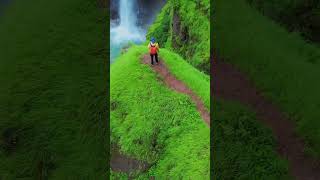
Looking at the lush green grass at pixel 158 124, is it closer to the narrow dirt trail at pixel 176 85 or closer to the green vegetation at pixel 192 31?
the narrow dirt trail at pixel 176 85

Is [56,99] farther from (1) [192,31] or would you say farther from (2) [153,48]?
(1) [192,31]

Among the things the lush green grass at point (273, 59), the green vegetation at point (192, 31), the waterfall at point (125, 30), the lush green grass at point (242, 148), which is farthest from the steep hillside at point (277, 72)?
the waterfall at point (125, 30)

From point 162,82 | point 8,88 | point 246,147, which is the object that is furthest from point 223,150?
point 8,88

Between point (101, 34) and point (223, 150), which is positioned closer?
point (223, 150)

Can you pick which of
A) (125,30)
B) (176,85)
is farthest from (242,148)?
(125,30)

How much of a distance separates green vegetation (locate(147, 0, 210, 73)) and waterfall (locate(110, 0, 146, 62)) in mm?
6560

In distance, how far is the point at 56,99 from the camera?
11.5 metres

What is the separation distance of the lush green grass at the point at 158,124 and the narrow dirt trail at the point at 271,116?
96 cm

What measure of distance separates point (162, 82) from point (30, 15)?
20.5 ft

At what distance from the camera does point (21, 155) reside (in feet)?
36.3

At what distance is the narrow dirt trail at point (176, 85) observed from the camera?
10.6 meters

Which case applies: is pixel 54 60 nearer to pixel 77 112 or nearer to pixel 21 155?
pixel 77 112

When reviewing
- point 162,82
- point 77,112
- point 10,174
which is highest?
point 162,82

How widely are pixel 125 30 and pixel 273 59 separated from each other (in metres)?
15.1
